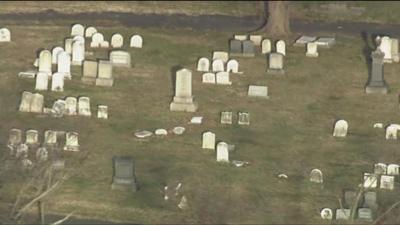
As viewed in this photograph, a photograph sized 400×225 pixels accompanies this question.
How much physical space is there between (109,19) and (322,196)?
14.2 meters

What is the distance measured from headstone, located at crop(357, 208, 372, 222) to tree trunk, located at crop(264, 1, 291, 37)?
12616mm

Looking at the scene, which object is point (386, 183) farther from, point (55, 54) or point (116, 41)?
point (116, 41)

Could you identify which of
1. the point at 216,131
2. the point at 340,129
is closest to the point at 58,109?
the point at 216,131

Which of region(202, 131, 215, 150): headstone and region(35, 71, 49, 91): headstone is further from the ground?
region(35, 71, 49, 91): headstone

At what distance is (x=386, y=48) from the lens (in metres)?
32.1

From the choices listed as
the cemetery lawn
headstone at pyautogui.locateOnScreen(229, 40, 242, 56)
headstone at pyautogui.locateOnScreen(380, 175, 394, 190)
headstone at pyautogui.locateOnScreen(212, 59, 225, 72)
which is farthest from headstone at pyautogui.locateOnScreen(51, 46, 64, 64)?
headstone at pyautogui.locateOnScreen(380, 175, 394, 190)

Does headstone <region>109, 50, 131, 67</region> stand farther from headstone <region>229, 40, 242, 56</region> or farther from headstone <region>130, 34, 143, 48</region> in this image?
headstone <region>229, 40, 242, 56</region>

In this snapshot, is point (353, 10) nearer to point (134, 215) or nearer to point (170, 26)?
point (170, 26)

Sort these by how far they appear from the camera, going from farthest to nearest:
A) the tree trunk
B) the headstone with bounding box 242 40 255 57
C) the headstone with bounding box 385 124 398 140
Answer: the tree trunk
the headstone with bounding box 242 40 255 57
the headstone with bounding box 385 124 398 140

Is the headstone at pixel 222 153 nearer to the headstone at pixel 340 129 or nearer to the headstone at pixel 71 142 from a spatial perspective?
the headstone at pixel 71 142

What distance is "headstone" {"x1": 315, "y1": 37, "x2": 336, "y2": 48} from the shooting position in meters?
33.5

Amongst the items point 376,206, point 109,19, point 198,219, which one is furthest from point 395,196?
point 109,19

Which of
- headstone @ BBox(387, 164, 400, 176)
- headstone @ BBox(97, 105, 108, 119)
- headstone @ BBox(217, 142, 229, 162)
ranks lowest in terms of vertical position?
headstone @ BBox(387, 164, 400, 176)

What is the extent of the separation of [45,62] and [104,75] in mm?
1432
